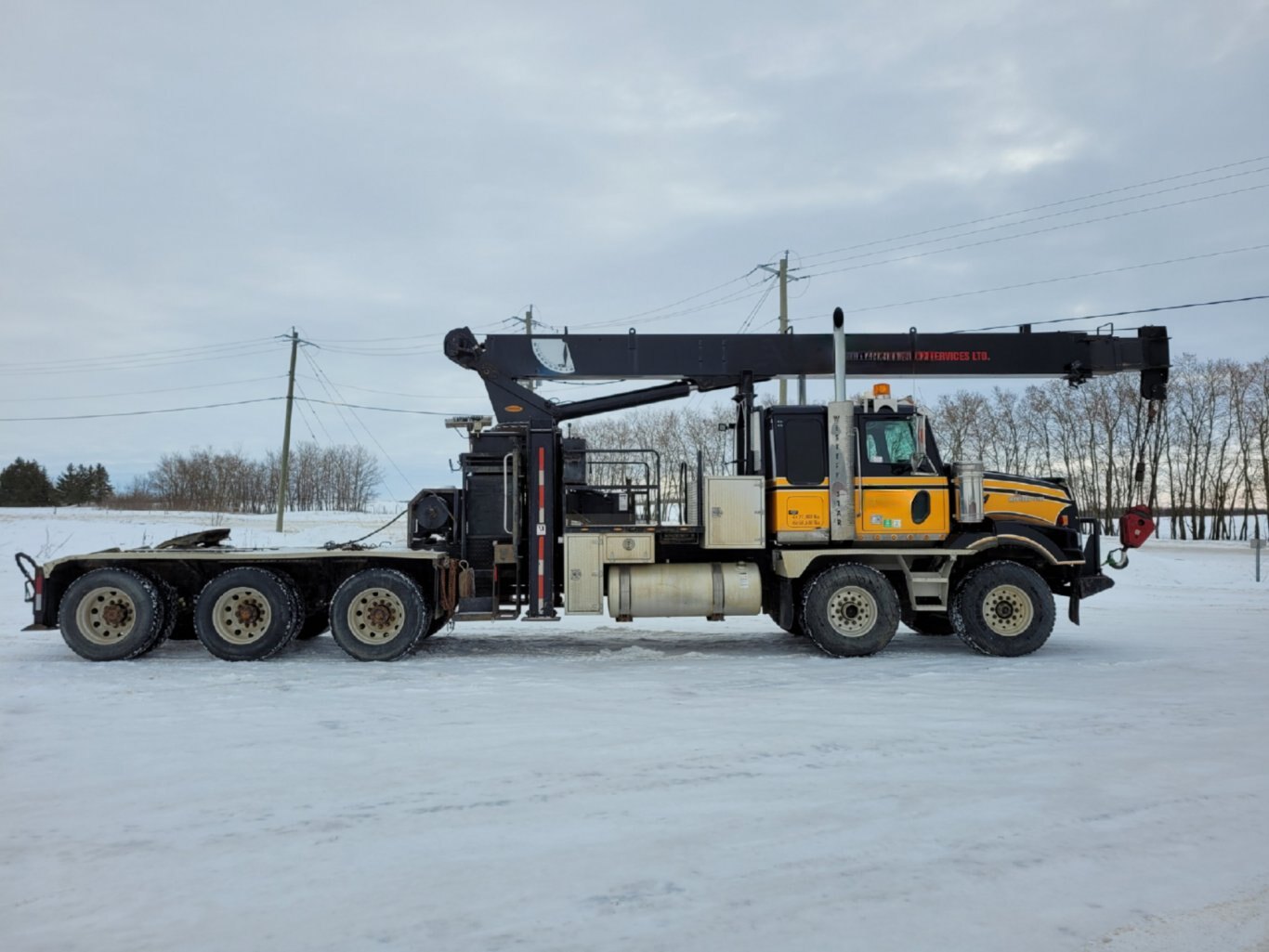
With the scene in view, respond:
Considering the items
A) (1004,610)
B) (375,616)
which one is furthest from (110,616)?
(1004,610)

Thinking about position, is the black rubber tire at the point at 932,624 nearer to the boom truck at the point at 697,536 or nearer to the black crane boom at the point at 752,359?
the boom truck at the point at 697,536

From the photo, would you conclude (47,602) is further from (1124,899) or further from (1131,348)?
(1131,348)

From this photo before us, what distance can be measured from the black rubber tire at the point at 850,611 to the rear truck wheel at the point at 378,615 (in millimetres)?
4540

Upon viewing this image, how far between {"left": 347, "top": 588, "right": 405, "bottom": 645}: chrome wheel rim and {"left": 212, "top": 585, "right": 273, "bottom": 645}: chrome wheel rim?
98 centimetres

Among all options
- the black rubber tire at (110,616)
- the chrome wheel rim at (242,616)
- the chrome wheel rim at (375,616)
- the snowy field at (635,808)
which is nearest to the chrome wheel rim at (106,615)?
the black rubber tire at (110,616)

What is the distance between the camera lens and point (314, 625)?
11633 millimetres

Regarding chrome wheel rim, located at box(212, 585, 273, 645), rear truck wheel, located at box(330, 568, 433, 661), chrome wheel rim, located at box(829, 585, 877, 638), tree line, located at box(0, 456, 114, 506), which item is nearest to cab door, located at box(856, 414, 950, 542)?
chrome wheel rim, located at box(829, 585, 877, 638)

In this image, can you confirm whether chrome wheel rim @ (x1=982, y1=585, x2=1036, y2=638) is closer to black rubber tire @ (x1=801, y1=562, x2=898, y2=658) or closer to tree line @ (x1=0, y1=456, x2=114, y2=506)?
black rubber tire @ (x1=801, y1=562, x2=898, y2=658)

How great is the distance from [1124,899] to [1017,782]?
155cm

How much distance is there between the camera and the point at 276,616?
9836 mm

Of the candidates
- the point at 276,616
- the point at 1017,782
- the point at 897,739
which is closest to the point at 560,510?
the point at 276,616

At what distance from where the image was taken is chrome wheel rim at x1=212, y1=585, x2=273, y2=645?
9.83 metres

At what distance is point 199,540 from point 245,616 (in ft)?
5.91

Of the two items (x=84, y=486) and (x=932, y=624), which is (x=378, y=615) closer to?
(x=932, y=624)
